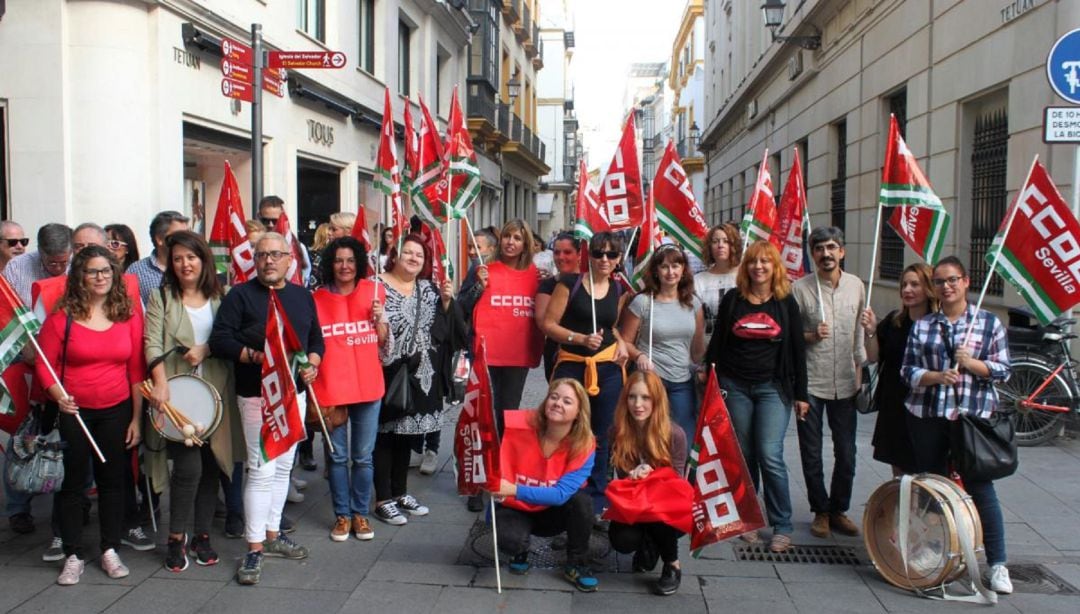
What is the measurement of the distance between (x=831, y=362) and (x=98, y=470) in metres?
4.07

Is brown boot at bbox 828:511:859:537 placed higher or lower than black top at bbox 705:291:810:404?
lower

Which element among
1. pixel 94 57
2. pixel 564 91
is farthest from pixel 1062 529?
pixel 564 91

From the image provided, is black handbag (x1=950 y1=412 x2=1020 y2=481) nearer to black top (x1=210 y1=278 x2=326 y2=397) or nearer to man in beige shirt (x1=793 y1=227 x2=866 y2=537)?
man in beige shirt (x1=793 y1=227 x2=866 y2=537)

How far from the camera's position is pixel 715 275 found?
254 inches

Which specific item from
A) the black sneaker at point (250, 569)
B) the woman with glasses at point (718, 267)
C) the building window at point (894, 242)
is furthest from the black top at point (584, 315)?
the building window at point (894, 242)

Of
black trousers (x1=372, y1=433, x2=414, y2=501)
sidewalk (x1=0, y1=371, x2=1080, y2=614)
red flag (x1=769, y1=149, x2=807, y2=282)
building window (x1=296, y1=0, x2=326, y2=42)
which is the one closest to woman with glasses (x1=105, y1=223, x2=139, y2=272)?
sidewalk (x1=0, y1=371, x2=1080, y2=614)

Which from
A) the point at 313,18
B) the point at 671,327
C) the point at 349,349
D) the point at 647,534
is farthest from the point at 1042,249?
the point at 313,18

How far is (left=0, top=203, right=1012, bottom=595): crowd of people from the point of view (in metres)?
4.80

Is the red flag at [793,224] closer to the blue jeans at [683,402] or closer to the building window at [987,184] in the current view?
the blue jeans at [683,402]

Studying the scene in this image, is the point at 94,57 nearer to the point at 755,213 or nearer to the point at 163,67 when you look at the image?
the point at 163,67

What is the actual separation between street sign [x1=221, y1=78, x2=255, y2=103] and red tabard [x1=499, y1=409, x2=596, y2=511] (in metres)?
4.87

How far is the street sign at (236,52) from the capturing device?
320 inches

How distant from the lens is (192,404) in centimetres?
488

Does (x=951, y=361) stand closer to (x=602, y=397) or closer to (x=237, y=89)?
(x=602, y=397)
